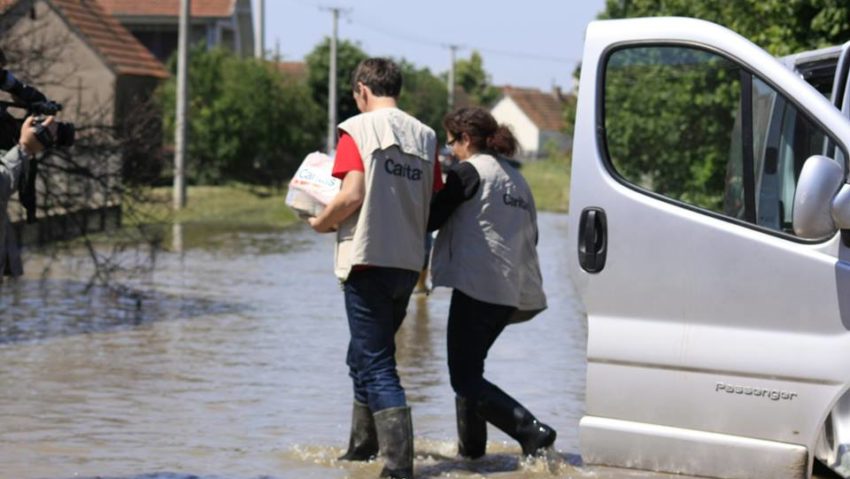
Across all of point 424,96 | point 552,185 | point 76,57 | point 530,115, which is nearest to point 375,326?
point 76,57

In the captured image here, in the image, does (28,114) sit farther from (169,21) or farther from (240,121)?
(169,21)

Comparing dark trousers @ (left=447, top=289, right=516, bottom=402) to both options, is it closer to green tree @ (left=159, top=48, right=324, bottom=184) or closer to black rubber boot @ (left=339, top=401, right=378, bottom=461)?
black rubber boot @ (left=339, top=401, right=378, bottom=461)

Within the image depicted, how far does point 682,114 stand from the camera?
49.1ft

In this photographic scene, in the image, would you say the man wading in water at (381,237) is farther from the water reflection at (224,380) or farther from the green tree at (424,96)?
the green tree at (424,96)

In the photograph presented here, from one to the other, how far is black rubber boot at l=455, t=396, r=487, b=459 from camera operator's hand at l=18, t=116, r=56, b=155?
262cm

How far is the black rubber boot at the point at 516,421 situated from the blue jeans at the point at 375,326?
1.82 ft

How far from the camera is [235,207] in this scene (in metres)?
39.0

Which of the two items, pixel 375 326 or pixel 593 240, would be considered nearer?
pixel 593 240

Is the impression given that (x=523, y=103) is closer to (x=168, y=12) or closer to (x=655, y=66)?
(x=168, y=12)

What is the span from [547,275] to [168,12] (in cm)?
4220

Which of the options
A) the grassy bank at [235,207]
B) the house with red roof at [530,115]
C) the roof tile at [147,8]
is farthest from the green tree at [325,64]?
the house with red roof at [530,115]

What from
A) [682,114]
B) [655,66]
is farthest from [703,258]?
[682,114]

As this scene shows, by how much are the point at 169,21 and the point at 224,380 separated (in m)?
52.8

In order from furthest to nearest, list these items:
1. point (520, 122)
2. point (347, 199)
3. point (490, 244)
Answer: point (520, 122) < point (490, 244) < point (347, 199)
